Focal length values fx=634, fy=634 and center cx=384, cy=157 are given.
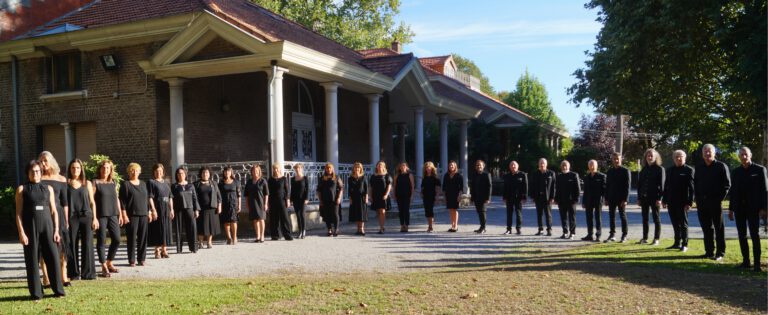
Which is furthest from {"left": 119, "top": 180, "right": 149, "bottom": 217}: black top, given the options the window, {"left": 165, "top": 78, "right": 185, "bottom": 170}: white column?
the window

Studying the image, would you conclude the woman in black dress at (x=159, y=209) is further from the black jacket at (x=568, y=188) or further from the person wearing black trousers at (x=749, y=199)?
the person wearing black trousers at (x=749, y=199)

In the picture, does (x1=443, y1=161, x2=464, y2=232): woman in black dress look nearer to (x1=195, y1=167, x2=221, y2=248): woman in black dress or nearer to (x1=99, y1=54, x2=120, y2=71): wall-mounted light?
(x1=195, y1=167, x2=221, y2=248): woman in black dress

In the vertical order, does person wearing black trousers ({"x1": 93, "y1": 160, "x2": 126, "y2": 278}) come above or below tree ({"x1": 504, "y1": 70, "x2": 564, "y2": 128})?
below

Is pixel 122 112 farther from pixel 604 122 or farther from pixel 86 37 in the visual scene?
pixel 604 122

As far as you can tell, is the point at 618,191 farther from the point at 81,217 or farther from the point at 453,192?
the point at 81,217

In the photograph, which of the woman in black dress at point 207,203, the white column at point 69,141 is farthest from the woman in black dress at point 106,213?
the white column at point 69,141

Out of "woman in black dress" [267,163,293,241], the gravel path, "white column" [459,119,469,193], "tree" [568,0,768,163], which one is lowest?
the gravel path

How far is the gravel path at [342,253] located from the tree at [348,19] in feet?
90.3

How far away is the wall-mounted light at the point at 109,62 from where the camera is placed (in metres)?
15.9

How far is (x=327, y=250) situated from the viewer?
35.9ft

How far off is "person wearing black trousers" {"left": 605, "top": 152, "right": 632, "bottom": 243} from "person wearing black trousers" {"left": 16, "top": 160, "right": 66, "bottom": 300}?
9006mm

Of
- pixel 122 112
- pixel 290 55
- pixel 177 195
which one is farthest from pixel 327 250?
pixel 122 112

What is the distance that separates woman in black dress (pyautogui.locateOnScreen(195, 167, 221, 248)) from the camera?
38.3 feet

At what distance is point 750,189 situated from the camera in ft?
28.3
